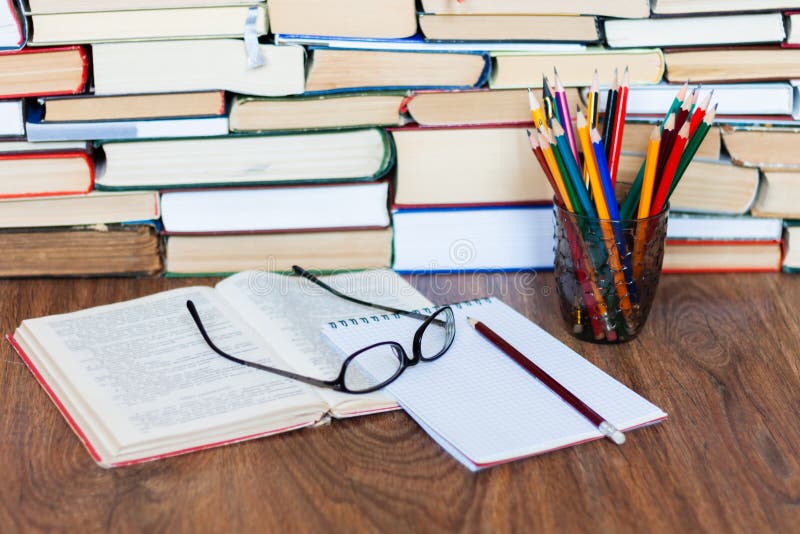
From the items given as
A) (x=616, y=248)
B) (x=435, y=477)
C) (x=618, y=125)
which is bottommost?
(x=435, y=477)

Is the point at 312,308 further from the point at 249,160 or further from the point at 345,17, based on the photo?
the point at 345,17

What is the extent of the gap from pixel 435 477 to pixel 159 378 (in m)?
0.27

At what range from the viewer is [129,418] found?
0.78 m

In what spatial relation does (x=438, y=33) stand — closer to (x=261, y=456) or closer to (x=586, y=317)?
(x=586, y=317)

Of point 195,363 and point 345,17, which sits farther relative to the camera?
point 345,17

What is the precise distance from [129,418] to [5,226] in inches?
15.8

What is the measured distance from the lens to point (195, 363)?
0.87m

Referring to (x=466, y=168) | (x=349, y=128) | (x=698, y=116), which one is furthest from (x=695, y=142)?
(x=349, y=128)

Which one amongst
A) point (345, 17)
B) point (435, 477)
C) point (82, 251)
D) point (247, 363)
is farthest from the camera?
point (82, 251)

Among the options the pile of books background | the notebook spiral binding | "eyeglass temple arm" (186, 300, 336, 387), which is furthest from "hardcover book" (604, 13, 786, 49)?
"eyeglass temple arm" (186, 300, 336, 387)

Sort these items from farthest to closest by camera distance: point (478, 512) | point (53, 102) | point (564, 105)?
point (53, 102)
point (564, 105)
point (478, 512)

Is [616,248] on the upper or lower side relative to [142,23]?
lower

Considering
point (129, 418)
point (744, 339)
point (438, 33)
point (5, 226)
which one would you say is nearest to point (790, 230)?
point (744, 339)

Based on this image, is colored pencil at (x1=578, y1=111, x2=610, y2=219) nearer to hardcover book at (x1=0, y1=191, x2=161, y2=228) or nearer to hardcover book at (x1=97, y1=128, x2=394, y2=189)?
hardcover book at (x1=97, y1=128, x2=394, y2=189)
